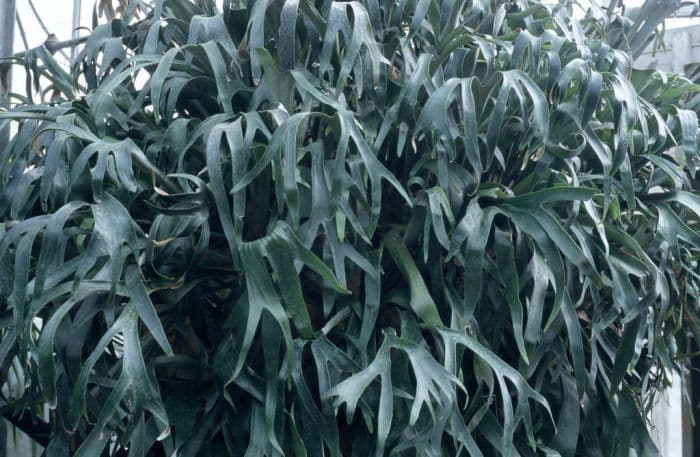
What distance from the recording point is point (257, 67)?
1.11 metres

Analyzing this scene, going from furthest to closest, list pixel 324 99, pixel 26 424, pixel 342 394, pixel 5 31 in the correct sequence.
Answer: pixel 5 31 → pixel 26 424 → pixel 324 99 → pixel 342 394

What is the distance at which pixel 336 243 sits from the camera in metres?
1.03

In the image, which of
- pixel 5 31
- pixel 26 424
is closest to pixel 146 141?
pixel 26 424

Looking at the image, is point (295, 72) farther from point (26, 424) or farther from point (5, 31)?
point (5, 31)

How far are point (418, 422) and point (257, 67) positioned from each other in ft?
1.70

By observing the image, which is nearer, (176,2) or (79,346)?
(79,346)

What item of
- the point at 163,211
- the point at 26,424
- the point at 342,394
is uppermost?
the point at 163,211

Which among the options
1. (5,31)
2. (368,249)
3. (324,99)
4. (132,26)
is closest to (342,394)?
(368,249)

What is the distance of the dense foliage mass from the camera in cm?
95

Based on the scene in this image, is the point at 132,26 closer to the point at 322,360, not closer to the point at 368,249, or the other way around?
the point at 368,249

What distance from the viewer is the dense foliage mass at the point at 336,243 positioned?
3.12 ft

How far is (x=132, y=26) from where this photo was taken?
1.34 m

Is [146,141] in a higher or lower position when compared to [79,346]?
higher

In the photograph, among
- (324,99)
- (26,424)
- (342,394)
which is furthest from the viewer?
(26,424)
